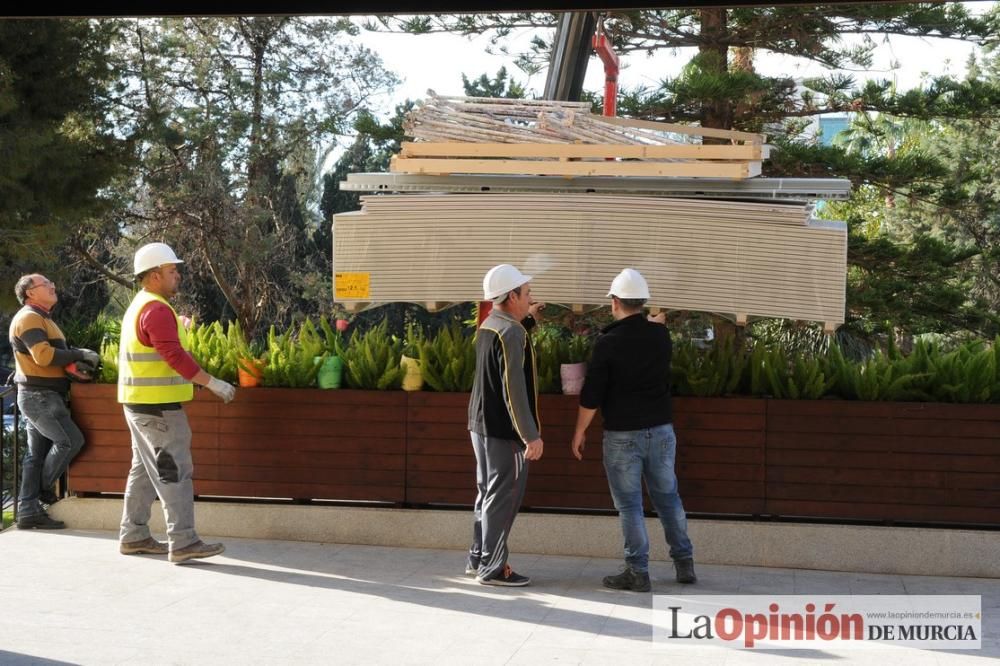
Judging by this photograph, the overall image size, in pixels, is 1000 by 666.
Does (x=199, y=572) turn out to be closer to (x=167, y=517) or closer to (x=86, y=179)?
(x=167, y=517)

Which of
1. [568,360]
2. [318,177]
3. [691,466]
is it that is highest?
[318,177]

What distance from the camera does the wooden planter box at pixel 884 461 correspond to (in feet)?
24.8

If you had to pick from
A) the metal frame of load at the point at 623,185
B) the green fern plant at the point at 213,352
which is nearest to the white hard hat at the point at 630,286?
the metal frame of load at the point at 623,185

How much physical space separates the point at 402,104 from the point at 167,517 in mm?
23557

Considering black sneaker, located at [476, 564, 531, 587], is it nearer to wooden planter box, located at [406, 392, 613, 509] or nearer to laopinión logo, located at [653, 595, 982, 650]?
laopinión logo, located at [653, 595, 982, 650]

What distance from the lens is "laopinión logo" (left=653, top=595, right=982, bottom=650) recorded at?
600 centimetres

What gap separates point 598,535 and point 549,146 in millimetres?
2716

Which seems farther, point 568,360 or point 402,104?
point 402,104

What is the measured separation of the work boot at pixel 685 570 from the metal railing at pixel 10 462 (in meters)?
4.13

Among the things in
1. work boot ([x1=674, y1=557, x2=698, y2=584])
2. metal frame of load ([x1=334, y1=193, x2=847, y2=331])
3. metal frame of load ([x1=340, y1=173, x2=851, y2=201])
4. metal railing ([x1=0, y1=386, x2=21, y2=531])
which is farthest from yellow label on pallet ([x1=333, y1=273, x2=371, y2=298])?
work boot ([x1=674, y1=557, x2=698, y2=584])

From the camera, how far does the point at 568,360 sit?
8.20 metres

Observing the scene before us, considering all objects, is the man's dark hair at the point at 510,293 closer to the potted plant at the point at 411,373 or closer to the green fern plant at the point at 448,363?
the green fern plant at the point at 448,363

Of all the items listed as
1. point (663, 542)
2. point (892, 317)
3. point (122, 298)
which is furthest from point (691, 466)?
point (122, 298)

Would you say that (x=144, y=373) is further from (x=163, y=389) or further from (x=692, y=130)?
(x=692, y=130)
